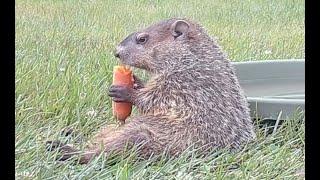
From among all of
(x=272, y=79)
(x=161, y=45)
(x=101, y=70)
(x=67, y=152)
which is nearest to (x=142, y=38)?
(x=161, y=45)

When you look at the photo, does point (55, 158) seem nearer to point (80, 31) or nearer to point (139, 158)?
point (139, 158)

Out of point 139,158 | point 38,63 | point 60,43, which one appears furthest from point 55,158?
point 60,43

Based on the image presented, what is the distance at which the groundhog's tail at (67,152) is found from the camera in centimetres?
206

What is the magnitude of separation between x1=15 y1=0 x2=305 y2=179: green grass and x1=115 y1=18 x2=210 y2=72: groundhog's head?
266 mm

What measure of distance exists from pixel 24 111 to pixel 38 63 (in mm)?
764

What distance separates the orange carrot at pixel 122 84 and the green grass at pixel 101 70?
108mm

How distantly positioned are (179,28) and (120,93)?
0.30 meters

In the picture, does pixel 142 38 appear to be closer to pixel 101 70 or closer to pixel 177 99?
pixel 177 99

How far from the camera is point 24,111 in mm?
2418

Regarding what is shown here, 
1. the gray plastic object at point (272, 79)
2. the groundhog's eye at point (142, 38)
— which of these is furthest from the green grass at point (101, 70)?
the gray plastic object at point (272, 79)

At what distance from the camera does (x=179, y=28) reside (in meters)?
2.48

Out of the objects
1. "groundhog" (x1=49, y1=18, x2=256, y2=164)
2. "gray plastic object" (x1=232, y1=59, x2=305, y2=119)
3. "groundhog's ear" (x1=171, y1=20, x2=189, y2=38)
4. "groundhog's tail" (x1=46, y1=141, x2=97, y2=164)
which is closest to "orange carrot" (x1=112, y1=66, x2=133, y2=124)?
"groundhog" (x1=49, y1=18, x2=256, y2=164)
